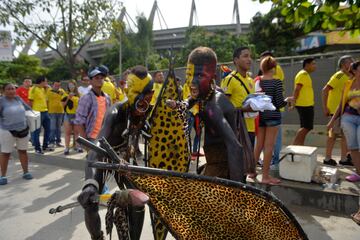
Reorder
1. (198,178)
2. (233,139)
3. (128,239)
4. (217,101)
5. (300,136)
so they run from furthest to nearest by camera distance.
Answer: (300,136)
(217,101)
(233,139)
(128,239)
(198,178)

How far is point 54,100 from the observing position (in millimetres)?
8836

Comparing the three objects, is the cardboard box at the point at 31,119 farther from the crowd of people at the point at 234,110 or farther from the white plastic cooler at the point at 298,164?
the white plastic cooler at the point at 298,164

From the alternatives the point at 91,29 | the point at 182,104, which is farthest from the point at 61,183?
the point at 91,29

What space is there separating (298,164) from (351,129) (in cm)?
84

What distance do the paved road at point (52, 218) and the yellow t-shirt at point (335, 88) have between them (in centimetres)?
213

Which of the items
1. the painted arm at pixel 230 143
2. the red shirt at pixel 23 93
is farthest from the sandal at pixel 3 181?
the painted arm at pixel 230 143

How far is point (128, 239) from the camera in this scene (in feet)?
5.51

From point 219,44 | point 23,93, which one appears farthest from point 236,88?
point 219,44

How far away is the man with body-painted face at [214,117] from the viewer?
193cm

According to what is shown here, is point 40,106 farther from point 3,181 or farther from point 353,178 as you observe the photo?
point 353,178

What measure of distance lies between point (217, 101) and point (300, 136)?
4.04 meters

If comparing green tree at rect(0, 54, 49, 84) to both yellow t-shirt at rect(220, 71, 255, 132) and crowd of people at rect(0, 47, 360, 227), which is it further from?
yellow t-shirt at rect(220, 71, 255, 132)

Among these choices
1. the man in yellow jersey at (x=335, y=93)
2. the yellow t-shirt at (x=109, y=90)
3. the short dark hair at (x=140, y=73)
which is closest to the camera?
the short dark hair at (x=140, y=73)

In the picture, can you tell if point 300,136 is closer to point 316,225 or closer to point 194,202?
point 316,225
